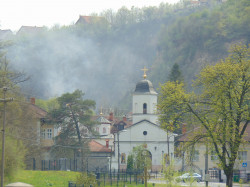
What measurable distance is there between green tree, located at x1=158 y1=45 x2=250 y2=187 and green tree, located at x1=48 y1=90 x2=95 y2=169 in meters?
28.4

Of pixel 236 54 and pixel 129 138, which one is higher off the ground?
pixel 236 54

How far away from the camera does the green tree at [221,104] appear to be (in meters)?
38.3

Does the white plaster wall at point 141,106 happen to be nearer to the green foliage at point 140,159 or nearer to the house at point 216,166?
the house at point 216,166

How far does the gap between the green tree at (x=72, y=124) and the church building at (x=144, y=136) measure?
8.71 m

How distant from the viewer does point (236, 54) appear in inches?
1634

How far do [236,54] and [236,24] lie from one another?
121223mm

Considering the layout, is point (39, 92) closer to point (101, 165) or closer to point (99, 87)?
point (99, 87)

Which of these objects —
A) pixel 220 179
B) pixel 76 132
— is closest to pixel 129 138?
pixel 76 132

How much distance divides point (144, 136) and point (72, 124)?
1347cm

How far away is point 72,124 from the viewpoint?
6944 cm

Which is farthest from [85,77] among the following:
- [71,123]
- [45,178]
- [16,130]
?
[45,178]

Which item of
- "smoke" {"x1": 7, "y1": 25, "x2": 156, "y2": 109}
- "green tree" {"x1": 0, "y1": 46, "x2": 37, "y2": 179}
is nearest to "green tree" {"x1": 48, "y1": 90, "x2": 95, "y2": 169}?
"green tree" {"x1": 0, "y1": 46, "x2": 37, "y2": 179}

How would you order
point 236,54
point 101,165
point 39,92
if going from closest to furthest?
point 236,54
point 101,165
point 39,92

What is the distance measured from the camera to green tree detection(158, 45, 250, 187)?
38344 mm
